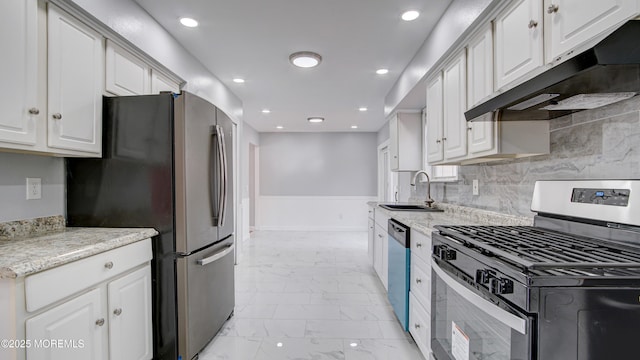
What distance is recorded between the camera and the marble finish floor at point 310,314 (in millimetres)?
2127

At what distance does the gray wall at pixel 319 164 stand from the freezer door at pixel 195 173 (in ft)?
16.6

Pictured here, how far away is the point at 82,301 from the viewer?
1363 millimetres

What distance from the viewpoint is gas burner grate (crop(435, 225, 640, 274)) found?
85 centimetres

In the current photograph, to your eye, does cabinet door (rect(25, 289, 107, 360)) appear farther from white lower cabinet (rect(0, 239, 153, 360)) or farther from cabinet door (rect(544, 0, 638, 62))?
cabinet door (rect(544, 0, 638, 62))

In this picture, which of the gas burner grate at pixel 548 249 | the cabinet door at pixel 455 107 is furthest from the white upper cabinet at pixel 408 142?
the gas burner grate at pixel 548 249

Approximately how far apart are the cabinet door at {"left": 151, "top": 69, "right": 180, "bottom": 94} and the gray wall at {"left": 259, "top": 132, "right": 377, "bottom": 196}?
455 centimetres

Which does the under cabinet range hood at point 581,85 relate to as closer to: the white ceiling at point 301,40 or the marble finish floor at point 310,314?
the white ceiling at point 301,40

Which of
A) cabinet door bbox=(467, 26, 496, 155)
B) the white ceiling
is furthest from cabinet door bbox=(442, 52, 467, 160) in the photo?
the white ceiling

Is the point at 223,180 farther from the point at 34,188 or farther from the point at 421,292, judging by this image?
the point at 421,292

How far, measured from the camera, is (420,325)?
1947mm

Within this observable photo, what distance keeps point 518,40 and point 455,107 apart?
2.33 feet

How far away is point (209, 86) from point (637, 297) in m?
3.57

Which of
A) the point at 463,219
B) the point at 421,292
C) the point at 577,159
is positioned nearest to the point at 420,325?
the point at 421,292

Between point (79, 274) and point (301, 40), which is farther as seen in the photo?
point (301, 40)
